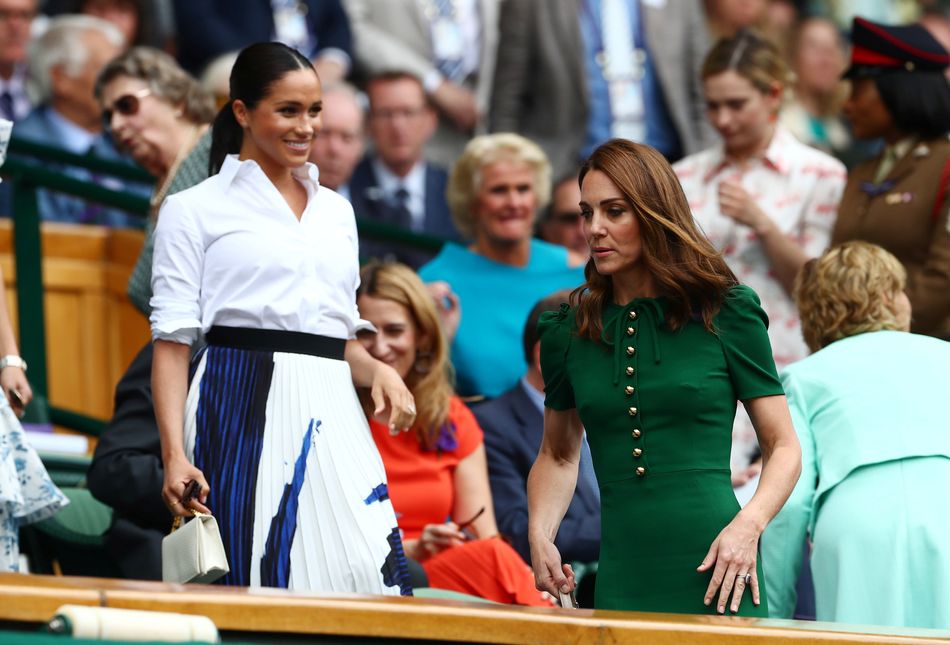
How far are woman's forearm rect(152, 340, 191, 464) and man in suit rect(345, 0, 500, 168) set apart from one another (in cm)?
473

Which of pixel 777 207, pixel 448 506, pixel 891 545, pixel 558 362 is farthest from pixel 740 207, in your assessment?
pixel 558 362

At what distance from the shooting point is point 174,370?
425 centimetres

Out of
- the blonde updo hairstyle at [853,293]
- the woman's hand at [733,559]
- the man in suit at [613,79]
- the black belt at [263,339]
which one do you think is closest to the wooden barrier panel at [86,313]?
the man in suit at [613,79]

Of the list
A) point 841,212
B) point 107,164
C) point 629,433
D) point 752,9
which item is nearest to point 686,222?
point 629,433

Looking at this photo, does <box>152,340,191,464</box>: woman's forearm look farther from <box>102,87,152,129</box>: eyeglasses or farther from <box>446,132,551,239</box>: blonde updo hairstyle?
<box>446,132,551,239</box>: blonde updo hairstyle

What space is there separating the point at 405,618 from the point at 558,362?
93 cm

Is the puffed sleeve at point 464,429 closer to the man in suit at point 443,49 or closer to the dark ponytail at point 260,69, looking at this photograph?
the dark ponytail at point 260,69

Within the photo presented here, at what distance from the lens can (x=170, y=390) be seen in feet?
13.9

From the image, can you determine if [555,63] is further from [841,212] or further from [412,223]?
[841,212]

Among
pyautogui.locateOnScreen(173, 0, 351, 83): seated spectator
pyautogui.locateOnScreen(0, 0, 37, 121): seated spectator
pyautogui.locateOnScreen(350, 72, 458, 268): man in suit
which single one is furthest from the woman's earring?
pyautogui.locateOnScreen(0, 0, 37, 121): seated spectator

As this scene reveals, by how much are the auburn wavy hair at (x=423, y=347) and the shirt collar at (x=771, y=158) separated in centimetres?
153

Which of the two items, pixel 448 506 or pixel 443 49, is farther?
pixel 443 49

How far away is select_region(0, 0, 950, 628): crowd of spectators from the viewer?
5.29m

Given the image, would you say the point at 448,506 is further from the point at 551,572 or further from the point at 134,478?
the point at 551,572
